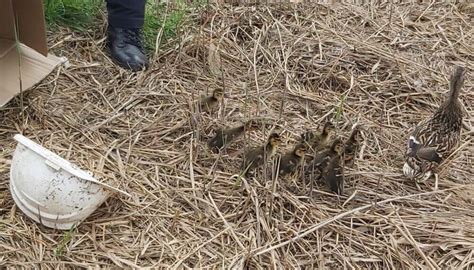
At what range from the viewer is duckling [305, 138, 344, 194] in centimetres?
294

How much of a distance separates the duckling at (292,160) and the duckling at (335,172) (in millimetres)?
105

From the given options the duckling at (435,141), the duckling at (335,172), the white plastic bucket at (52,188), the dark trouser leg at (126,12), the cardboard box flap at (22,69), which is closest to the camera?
the white plastic bucket at (52,188)

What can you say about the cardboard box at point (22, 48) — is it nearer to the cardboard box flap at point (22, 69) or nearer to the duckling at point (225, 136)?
the cardboard box flap at point (22, 69)

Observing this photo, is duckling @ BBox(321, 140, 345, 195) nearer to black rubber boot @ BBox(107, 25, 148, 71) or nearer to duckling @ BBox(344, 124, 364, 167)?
duckling @ BBox(344, 124, 364, 167)

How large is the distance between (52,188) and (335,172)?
1052mm

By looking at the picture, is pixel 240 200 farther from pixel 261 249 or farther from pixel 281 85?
pixel 281 85

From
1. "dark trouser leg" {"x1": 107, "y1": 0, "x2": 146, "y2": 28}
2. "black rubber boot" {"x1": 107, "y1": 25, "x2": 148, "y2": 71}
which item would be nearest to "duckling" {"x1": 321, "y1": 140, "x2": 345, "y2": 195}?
"black rubber boot" {"x1": 107, "y1": 25, "x2": 148, "y2": 71}

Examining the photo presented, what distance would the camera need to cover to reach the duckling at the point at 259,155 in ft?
9.73

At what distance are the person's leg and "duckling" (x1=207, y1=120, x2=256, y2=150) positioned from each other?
78 cm

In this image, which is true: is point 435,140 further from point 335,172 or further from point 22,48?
point 22,48

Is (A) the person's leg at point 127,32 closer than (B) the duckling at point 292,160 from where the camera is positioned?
No

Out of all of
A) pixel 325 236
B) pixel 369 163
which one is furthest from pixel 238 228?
pixel 369 163

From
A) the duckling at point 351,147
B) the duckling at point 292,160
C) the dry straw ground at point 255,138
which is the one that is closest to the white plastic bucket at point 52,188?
the dry straw ground at point 255,138

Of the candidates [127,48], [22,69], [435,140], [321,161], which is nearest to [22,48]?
[22,69]
